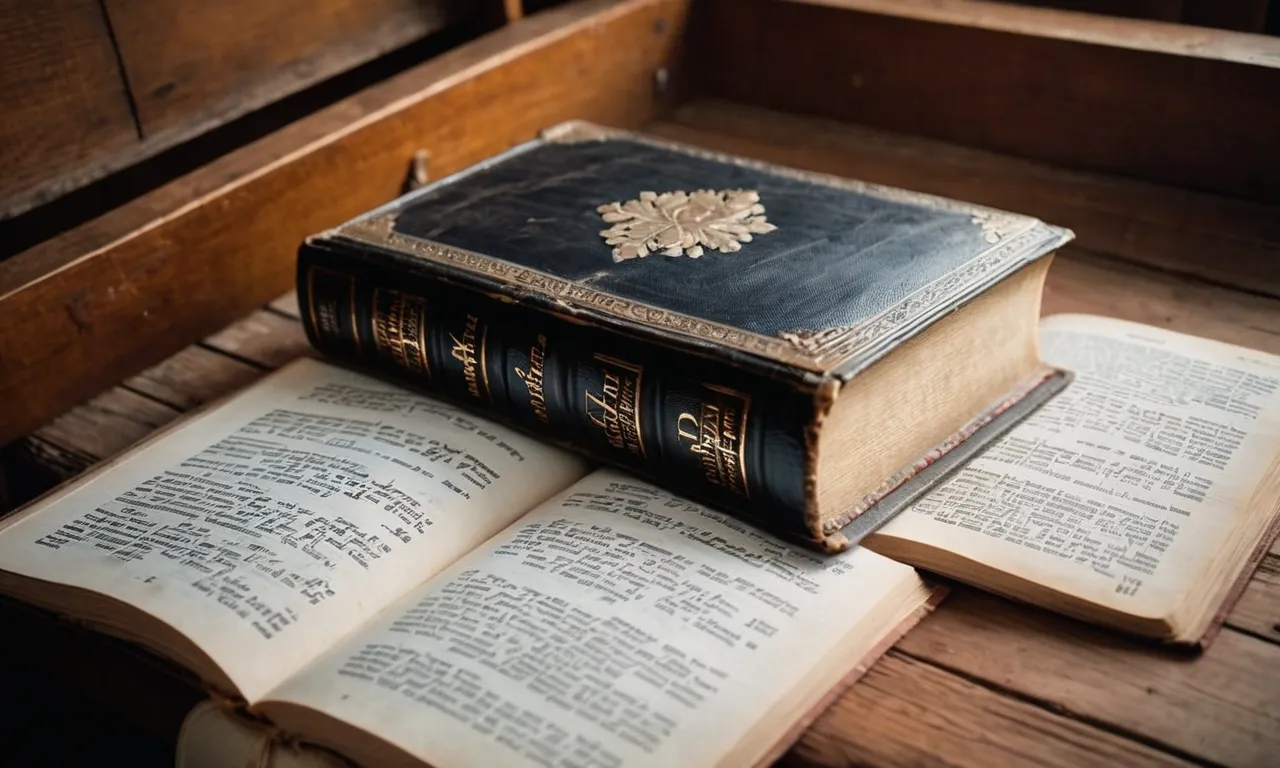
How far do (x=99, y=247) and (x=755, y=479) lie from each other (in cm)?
60

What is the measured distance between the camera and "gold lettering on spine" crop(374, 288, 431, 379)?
3.18 ft

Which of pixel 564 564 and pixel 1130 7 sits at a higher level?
pixel 1130 7

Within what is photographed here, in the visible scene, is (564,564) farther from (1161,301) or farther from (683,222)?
(1161,301)

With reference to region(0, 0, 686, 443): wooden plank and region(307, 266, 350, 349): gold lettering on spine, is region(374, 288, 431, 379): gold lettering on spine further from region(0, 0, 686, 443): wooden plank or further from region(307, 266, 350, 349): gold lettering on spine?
region(0, 0, 686, 443): wooden plank

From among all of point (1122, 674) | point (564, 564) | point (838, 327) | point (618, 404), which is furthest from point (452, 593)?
point (1122, 674)

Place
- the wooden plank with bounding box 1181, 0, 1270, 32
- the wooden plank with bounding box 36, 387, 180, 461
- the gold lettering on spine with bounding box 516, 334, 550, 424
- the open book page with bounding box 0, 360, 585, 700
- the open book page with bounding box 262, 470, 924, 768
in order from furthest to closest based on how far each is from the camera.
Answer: the wooden plank with bounding box 1181, 0, 1270, 32
the wooden plank with bounding box 36, 387, 180, 461
the gold lettering on spine with bounding box 516, 334, 550, 424
the open book page with bounding box 0, 360, 585, 700
the open book page with bounding box 262, 470, 924, 768

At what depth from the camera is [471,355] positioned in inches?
37.1

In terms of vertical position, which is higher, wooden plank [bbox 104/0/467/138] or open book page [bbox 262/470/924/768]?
wooden plank [bbox 104/0/467/138]

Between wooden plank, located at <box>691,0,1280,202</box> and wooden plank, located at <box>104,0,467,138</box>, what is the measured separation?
421 mm

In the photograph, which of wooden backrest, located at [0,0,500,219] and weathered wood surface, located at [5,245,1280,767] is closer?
weathered wood surface, located at [5,245,1280,767]

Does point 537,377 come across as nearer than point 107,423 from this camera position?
Yes

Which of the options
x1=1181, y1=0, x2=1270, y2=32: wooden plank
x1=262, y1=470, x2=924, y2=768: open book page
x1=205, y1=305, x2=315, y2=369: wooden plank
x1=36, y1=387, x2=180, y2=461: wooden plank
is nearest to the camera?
x1=262, y1=470, x2=924, y2=768: open book page

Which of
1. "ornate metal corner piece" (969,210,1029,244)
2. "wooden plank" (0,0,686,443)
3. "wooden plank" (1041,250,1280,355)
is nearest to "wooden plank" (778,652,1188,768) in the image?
"ornate metal corner piece" (969,210,1029,244)

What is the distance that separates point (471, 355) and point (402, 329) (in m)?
0.08
